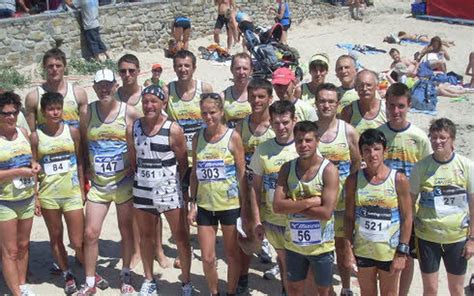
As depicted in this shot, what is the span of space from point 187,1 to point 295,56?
446 centimetres

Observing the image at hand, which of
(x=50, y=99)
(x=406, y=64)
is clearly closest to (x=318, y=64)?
(x=50, y=99)

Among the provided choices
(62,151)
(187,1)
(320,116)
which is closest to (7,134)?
(62,151)

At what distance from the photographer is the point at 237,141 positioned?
585 centimetres

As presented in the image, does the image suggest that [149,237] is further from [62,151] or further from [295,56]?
[295,56]

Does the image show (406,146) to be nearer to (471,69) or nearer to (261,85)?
(261,85)

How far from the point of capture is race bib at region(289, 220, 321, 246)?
5164 mm

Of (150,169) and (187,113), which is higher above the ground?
(187,113)

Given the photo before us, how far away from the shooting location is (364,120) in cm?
627

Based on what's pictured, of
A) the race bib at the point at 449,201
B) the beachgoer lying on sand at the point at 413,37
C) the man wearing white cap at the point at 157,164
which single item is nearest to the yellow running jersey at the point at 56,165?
the man wearing white cap at the point at 157,164

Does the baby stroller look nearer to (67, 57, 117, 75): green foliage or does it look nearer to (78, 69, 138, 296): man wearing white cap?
(67, 57, 117, 75): green foliage

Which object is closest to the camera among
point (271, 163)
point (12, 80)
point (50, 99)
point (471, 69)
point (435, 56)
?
point (271, 163)

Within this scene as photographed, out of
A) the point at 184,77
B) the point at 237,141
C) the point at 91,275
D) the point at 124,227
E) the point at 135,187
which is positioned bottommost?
the point at 91,275

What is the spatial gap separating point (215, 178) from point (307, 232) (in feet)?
3.46

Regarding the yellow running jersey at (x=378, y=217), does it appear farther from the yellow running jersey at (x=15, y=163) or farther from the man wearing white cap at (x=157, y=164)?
the yellow running jersey at (x=15, y=163)
